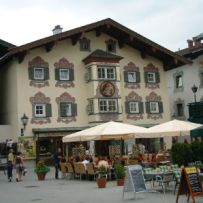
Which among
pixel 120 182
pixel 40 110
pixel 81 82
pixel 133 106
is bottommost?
pixel 120 182

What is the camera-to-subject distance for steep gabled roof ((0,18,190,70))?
33375mm

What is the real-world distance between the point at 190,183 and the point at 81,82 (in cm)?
2560

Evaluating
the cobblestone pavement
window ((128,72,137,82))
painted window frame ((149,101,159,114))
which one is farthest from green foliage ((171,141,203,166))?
painted window frame ((149,101,159,114))

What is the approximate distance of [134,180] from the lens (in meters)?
13.5

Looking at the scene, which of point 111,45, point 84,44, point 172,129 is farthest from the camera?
point 111,45

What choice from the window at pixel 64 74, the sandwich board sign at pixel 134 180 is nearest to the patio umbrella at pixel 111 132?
→ the sandwich board sign at pixel 134 180

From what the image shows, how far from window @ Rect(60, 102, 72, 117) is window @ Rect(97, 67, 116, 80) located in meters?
3.28

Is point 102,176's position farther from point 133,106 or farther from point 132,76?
point 132,76

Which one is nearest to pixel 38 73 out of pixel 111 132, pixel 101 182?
pixel 111 132

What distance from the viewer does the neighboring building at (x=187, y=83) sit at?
41.7 m

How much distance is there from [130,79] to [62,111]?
6.80 meters

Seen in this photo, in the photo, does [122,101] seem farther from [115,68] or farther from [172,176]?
[172,176]

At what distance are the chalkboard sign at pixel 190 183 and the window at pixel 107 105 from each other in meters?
24.1

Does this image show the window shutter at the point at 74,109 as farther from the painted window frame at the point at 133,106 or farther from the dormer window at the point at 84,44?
the painted window frame at the point at 133,106
